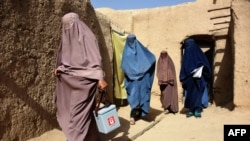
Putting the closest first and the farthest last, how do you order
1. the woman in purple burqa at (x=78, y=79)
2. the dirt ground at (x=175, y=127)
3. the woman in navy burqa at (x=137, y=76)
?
the woman in purple burqa at (x=78, y=79) < the dirt ground at (x=175, y=127) < the woman in navy burqa at (x=137, y=76)

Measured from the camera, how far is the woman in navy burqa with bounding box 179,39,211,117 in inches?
263

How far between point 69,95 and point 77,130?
381 millimetres

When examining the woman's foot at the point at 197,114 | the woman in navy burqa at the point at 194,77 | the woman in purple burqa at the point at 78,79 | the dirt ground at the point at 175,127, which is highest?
the woman in purple burqa at the point at 78,79

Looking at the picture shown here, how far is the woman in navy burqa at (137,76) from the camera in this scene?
588 cm

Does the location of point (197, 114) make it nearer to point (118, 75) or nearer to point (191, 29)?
point (118, 75)

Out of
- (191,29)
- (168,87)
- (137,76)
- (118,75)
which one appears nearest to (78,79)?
(137,76)

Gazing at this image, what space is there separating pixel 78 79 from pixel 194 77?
3855 mm

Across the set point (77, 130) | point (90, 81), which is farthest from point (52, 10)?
point (77, 130)

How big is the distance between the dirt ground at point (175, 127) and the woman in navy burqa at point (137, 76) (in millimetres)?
275

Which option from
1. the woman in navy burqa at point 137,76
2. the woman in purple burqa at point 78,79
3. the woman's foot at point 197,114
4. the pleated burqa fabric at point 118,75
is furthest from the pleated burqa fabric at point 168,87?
the woman in purple burqa at point 78,79

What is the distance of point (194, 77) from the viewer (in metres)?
6.71

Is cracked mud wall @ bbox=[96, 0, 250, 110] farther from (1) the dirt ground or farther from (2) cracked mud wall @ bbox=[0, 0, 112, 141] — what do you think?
(2) cracked mud wall @ bbox=[0, 0, 112, 141]

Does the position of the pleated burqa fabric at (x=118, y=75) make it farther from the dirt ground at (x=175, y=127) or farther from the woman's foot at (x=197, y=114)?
the woman's foot at (x=197, y=114)

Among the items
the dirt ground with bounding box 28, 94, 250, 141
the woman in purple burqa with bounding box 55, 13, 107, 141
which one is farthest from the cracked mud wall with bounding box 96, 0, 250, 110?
the woman in purple burqa with bounding box 55, 13, 107, 141
